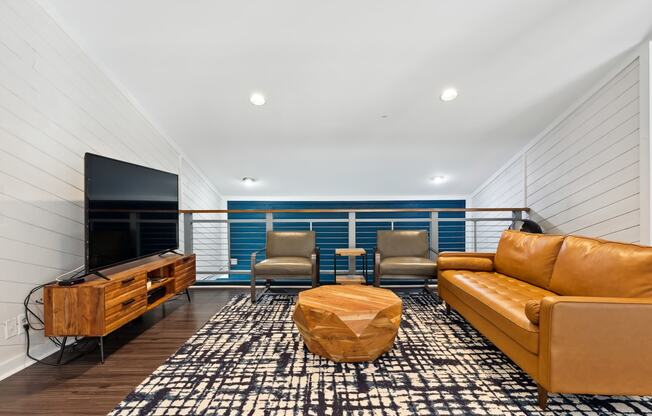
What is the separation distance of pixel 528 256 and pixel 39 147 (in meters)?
4.03

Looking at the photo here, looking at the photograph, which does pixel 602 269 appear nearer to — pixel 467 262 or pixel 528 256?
pixel 528 256

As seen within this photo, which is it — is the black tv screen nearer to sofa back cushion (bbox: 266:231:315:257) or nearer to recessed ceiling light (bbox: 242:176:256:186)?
sofa back cushion (bbox: 266:231:315:257)

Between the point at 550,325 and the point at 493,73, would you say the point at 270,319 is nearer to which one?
the point at 550,325

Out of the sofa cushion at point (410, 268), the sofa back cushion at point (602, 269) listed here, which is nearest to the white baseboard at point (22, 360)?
the sofa cushion at point (410, 268)

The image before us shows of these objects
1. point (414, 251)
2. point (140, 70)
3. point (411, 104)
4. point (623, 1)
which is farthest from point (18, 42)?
point (623, 1)

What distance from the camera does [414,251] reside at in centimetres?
389

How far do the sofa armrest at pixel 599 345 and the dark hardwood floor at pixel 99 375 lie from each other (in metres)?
2.38

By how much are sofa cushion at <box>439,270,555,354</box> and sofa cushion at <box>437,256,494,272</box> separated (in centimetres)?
6

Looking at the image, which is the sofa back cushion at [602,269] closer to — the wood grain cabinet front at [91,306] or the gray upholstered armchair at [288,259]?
the gray upholstered armchair at [288,259]

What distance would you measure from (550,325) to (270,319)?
2225 mm

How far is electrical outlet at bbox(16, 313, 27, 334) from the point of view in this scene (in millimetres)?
2029

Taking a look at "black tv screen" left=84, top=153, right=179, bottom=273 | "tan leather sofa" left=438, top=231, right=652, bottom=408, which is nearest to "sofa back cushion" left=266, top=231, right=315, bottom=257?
"black tv screen" left=84, top=153, right=179, bottom=273

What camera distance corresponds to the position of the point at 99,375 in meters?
1.92

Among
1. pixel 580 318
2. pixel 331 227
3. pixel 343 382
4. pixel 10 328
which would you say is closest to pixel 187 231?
pixel 10 328
